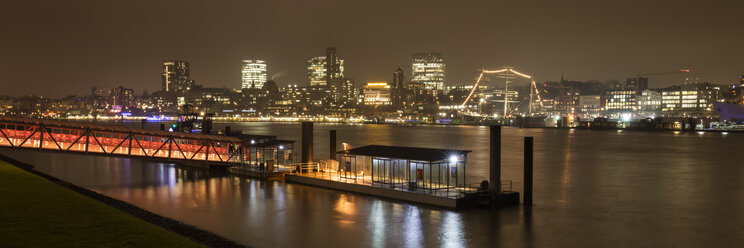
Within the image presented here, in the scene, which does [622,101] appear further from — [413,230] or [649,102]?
[413,230]

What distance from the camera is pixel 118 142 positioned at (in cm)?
3020

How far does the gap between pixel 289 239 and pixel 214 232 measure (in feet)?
7.93

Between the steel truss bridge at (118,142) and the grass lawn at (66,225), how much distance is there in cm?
843

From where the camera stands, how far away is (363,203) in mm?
22125

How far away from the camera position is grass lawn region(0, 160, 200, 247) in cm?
1156

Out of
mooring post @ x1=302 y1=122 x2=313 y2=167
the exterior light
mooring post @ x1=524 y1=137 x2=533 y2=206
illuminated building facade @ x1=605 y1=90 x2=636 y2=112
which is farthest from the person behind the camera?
illuminated building facade @ x1=605 y1=90 x2=636 y2=112

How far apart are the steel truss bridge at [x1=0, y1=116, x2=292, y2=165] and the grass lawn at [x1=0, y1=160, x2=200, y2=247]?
27.6 ft

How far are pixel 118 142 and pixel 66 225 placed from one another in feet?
60.3

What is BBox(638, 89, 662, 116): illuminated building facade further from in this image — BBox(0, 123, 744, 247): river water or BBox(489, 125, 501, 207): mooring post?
BBox(489, 125, 501, 207): mooring post

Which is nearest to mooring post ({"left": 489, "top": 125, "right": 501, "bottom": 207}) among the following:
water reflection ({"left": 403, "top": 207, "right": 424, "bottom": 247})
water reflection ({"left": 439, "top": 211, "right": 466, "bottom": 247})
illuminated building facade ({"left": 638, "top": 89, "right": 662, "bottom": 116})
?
water reflection ({"left": 439, "top": 211, "right": 466, "bottom": 247})

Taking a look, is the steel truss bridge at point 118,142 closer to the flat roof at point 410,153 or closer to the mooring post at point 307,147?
the mooring post at point 307,147

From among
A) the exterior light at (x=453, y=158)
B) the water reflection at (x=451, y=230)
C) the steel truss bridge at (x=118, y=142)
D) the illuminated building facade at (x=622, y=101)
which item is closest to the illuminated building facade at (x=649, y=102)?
the illuminated building facade at (x=622, y=101)

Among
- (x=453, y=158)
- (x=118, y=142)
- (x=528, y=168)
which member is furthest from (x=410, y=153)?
(x=118, y=142)

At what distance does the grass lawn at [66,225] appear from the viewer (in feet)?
37.9
